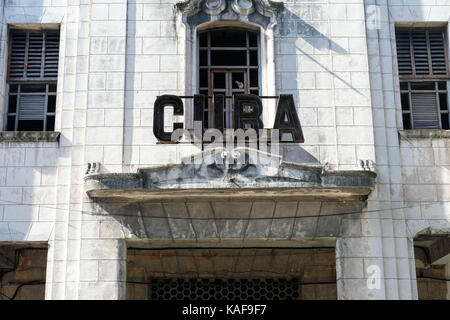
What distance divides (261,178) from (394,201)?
2965 millimetres

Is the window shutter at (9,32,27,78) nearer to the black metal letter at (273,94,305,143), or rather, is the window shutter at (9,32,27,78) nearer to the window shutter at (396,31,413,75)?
the black metal letter at (273,94,305,143)

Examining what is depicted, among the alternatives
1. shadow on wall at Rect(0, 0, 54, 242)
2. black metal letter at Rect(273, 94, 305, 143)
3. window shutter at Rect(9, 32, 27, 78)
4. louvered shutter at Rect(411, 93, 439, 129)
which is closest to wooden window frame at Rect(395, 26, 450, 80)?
louvered shutter at Rect(411, 93, 439, 129)

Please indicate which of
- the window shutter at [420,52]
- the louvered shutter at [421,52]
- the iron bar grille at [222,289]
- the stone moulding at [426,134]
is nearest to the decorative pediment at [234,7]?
the louvered shutter at [421,52]

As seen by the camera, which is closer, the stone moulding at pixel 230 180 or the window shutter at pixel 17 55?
the stone moulding at pixel 230 180

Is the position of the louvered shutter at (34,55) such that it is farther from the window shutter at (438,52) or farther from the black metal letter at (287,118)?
the window shutter at (438,52)

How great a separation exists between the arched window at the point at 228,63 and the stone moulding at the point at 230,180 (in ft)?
6.60

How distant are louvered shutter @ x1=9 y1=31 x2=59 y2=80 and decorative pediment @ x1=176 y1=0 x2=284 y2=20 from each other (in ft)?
9.98

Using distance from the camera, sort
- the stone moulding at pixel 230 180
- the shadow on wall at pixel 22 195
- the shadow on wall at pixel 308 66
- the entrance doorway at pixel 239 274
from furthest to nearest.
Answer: the entrance doorway at pixel 239 274
the shadow on wall at pixel 308 66
the shadow on wall at pixel 22 195
the stone moulding at pixel 230 180

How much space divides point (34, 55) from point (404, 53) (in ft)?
27.2

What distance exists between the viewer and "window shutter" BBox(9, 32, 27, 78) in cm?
1659

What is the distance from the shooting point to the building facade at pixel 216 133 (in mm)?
14656
